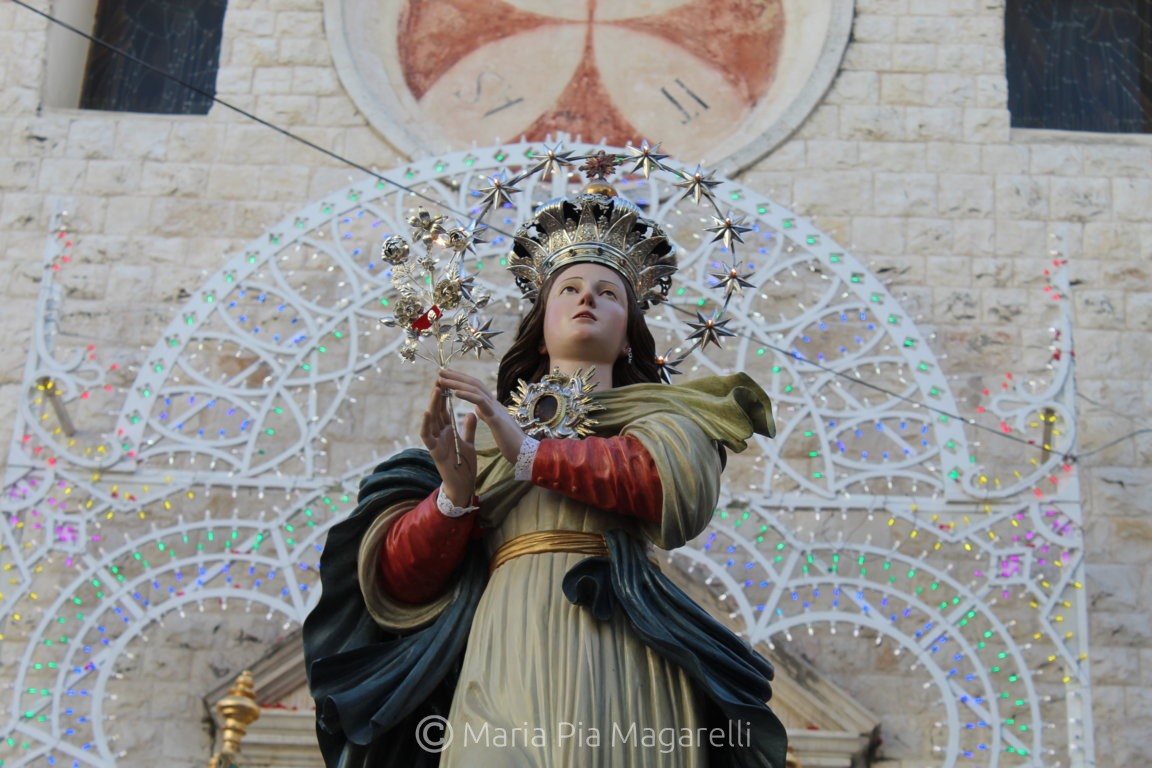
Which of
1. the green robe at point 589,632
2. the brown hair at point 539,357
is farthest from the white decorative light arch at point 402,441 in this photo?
the green robe at point 589,632

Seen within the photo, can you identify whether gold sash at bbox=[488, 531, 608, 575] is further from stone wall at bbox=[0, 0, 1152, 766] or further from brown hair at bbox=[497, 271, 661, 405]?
stone wall at bbox=[0, 0, 1152, 766]

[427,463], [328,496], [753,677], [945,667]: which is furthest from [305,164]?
[753,677]

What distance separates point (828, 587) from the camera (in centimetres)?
736

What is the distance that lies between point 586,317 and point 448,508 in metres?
0.55

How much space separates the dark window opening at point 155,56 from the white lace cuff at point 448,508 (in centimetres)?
558

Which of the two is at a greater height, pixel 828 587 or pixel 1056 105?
pixel 1056 105

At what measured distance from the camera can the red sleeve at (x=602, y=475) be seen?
3.70 metres

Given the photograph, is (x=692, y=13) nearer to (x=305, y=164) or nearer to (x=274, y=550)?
(x=305, y=164)

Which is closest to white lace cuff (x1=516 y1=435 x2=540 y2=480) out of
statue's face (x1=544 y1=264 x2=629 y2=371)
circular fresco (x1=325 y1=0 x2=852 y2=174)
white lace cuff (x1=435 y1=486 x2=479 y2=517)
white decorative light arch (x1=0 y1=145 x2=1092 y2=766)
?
white lace cuff (x1=435 y1=486 x2=479 y2=517)

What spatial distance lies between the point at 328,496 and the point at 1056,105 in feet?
12.8

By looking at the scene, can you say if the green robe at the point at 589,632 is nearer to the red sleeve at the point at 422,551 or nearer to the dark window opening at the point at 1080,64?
the red sleeve at the point at 422,551

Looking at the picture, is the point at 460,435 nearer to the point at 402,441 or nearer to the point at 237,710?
the point at 237,710

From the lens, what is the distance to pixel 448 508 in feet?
12.2

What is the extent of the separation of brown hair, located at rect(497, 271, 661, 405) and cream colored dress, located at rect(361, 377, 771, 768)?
0.26 m
